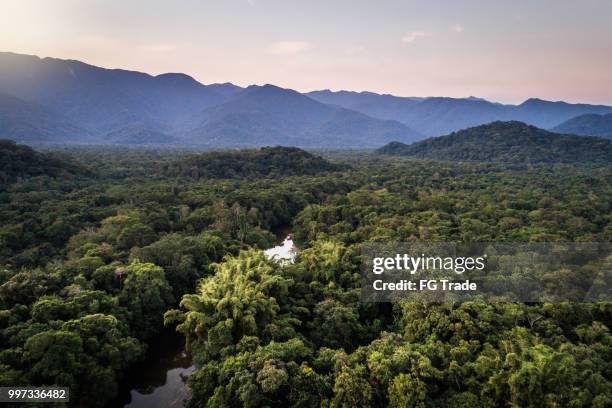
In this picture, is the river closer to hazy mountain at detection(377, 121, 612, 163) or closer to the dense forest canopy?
the dense forest canopy

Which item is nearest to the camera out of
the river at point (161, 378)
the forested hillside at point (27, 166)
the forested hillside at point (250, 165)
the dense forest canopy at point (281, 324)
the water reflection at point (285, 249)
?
the dense forest canopy at point (281, 324)

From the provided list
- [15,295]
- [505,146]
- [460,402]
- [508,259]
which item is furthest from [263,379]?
[505,146]

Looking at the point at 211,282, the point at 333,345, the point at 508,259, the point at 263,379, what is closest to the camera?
the point at 263,379

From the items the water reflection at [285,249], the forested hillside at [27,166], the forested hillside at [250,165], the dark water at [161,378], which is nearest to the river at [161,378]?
the dark water at [161,378]

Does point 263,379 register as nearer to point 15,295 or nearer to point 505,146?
point 15,295

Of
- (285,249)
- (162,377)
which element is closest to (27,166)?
(285,249)

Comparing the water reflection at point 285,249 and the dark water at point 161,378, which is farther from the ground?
the water reflection at point 285,249

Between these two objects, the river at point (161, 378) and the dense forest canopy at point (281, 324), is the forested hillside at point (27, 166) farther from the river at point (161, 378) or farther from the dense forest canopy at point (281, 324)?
the river at point (161, 378)
